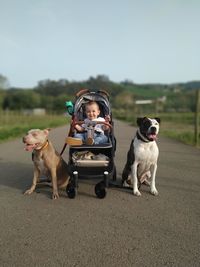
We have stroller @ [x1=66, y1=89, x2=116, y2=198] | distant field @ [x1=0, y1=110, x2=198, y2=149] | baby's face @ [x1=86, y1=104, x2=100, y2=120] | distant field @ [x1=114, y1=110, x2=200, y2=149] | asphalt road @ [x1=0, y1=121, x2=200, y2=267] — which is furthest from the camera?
distant field @ [x1=0, y1=110, x2=198, y2=149]

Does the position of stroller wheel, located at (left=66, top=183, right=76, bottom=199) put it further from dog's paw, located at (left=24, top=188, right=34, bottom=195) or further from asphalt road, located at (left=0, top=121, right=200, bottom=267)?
dog's paw, located at (left=24, top=188, right=34, bottom=195)

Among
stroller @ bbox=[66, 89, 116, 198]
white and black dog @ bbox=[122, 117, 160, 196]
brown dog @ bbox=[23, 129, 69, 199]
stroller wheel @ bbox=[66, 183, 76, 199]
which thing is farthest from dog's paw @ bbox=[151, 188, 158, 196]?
brown dog @ bbox=[23, 129, 69, 199]

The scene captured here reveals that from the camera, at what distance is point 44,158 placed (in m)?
5.10

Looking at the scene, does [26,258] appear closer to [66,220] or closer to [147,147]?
[66,220]

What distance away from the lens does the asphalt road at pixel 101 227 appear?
3.01 m

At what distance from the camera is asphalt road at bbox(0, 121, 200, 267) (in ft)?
9.87

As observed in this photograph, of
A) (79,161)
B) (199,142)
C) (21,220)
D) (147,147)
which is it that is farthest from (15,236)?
(199,142)

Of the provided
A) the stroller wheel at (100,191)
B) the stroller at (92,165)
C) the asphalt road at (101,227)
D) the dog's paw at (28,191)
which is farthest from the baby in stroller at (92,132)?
the dog's paw at (28,191)

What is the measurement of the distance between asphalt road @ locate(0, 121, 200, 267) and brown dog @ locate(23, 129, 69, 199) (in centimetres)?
24

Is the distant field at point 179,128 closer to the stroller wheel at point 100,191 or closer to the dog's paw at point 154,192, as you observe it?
the dog's paw at point 154,192

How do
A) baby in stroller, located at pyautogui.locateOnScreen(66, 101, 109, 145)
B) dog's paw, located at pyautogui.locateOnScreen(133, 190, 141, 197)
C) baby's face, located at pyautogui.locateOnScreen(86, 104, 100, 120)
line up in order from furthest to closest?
1. baby's face, located at pyautogui.locateOnScreen(86, 104, 100, 120)
2. baby in stroller, located at pyautogui.locateOnScreen(66, 101, 109, 145)
3. dog's paw, located at pyautogui.locateOnScreen(133, 190, 141, 197)

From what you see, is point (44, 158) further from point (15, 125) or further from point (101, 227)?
point (15, 125)

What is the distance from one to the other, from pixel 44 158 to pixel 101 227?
1.72 metres

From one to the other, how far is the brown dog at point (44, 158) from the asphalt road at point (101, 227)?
24cm
